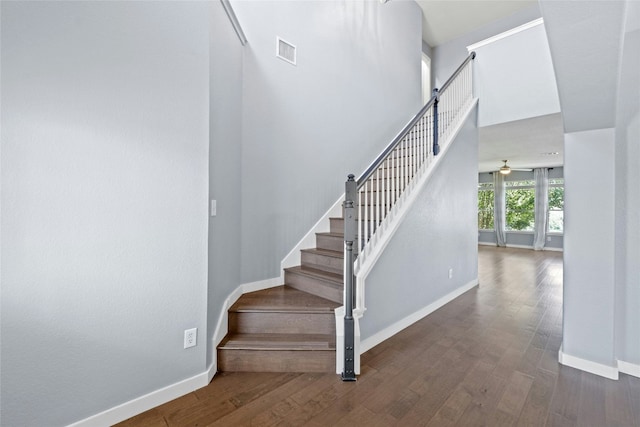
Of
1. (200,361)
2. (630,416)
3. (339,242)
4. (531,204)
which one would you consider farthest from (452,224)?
(531,204)

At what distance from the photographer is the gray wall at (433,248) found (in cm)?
261

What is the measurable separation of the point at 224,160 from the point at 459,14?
238 inches

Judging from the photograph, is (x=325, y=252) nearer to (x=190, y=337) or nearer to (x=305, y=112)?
(x=190, y=337)

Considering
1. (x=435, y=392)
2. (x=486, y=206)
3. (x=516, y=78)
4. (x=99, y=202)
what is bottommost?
(x=435, y=392)

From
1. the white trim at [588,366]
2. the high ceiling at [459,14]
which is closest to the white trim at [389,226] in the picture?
the white trim at [588,366]

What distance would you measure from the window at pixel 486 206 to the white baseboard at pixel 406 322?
22.8ft

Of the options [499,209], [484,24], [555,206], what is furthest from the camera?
[499,209]

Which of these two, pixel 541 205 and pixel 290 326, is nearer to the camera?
pixel 290 326

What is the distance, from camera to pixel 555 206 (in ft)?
28.0

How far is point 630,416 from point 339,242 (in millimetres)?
2377

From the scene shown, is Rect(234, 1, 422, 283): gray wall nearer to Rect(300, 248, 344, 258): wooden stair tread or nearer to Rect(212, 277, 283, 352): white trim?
Rect(212, 277, 283, 352): white trim

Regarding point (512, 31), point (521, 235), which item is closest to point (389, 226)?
point (512, 31)

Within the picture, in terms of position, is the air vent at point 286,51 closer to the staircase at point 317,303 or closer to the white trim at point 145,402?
the staircase at point 317,303

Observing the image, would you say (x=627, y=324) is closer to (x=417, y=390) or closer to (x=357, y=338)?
(x=417, y=390)
